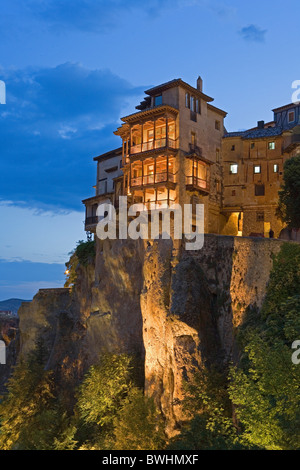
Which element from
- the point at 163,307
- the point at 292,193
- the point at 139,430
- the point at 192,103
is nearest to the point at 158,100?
the point at 192,103

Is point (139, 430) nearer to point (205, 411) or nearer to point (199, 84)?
point (205, 411)

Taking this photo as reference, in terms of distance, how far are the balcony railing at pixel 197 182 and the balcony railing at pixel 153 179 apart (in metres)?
1.70

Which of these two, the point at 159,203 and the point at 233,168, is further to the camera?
the point at 233,168

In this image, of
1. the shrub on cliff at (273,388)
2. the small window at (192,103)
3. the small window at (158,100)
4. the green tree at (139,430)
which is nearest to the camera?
the shrub on cliff at (273,388)

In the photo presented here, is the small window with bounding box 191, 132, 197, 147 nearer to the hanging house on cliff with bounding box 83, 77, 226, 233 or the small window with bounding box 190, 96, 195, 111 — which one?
the hanging house on cliff with bounding box 83, 77, 226, 233

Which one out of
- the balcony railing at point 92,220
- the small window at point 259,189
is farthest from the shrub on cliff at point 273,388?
the balcony railing at point 92,220

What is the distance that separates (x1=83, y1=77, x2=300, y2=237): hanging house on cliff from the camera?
44756 millimetres

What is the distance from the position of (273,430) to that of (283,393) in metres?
1.62

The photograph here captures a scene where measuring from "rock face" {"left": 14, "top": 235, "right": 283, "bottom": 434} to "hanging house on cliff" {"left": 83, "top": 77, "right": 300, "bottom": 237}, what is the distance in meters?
7.39

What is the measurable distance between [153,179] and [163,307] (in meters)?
14.2

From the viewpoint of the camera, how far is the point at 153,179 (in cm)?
4472

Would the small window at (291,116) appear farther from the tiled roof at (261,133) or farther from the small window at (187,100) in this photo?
the small window at (187,100)

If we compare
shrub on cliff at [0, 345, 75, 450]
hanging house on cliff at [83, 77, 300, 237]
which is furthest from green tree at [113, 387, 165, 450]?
hanging house on cliff at [83, 77, 300, 237]

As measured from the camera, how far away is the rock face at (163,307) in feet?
103
